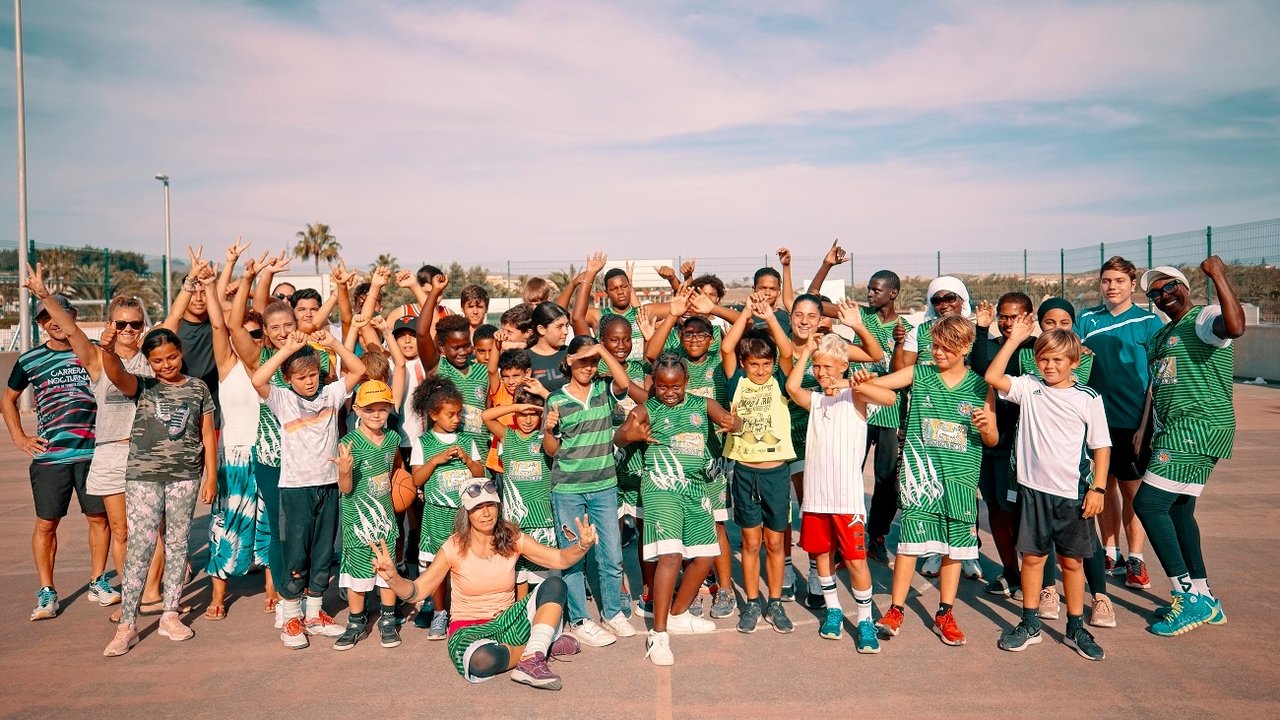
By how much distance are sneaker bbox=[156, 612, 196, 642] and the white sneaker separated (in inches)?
115

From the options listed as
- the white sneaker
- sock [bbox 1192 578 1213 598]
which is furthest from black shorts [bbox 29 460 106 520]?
sock [bbox 1192 578 1213 598]

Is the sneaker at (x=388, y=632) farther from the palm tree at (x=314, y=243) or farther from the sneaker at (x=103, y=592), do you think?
the palm tree at (x=314, y=243)

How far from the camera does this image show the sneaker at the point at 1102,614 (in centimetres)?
499

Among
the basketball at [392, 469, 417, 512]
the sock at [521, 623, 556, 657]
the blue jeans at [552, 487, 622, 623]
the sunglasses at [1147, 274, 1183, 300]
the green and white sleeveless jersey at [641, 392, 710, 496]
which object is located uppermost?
the sunglasses at [1147, 274, 1183, 300]

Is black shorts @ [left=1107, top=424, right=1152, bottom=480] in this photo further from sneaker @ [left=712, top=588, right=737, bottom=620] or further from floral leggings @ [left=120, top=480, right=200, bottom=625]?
floral leggings @ [left=120, top=480, right=200, bottom=625]

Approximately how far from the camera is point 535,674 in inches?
169

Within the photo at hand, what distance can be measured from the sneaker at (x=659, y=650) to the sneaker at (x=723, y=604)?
0.72 metres

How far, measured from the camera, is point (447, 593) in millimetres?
5324

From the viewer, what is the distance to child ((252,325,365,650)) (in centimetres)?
509

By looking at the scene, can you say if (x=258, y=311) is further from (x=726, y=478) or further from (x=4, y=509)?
(x=4, y=509)

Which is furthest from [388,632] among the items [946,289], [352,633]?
[946,289]

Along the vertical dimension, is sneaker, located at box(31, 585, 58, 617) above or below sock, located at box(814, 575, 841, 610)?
below

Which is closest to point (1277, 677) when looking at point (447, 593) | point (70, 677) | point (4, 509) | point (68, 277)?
point (447, 593)

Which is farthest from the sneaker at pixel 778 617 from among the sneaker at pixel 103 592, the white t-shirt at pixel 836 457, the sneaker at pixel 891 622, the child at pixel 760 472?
the sneaker at pixel 103 592
